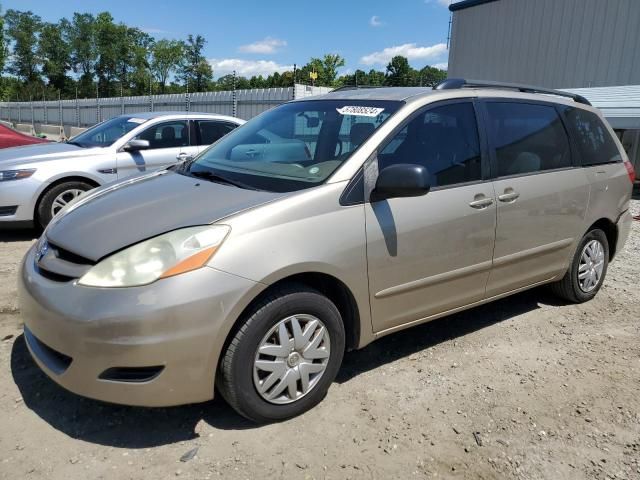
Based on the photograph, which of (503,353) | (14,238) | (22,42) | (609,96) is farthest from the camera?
(22,42)

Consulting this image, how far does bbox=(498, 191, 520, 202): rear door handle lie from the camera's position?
3.48 metres

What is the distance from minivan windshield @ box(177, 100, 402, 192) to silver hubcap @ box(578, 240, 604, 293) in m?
2.40

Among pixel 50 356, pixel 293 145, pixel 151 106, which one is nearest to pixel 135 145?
pixel 293 145

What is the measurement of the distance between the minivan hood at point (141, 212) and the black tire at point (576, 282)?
2870mm

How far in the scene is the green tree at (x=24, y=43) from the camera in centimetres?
8162

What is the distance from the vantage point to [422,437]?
105 inches

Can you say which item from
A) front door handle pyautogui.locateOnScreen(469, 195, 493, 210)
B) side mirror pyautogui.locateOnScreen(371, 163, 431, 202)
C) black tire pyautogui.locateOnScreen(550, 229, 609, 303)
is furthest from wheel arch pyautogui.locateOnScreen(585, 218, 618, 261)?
side mirror pyautogui.locateOnScreen(371, 163, 431, 202)

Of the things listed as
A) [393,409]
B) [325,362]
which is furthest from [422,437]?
[325,362]

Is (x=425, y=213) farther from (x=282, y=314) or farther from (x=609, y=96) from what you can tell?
(x=609, y=96)

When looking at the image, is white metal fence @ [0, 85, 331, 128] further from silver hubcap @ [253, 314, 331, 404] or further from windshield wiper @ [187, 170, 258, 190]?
silver hubcap @ [253, 314, 331, 404]

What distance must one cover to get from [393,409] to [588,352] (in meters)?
1.74

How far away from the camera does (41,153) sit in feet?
20.8

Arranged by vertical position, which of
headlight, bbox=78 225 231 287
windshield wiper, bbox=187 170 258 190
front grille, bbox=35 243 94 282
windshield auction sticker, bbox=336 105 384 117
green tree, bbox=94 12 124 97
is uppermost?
green tree, bbox=94 12 124 97

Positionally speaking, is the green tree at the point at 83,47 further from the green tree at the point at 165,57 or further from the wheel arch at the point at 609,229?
the wheel arch at the point at 609,229
